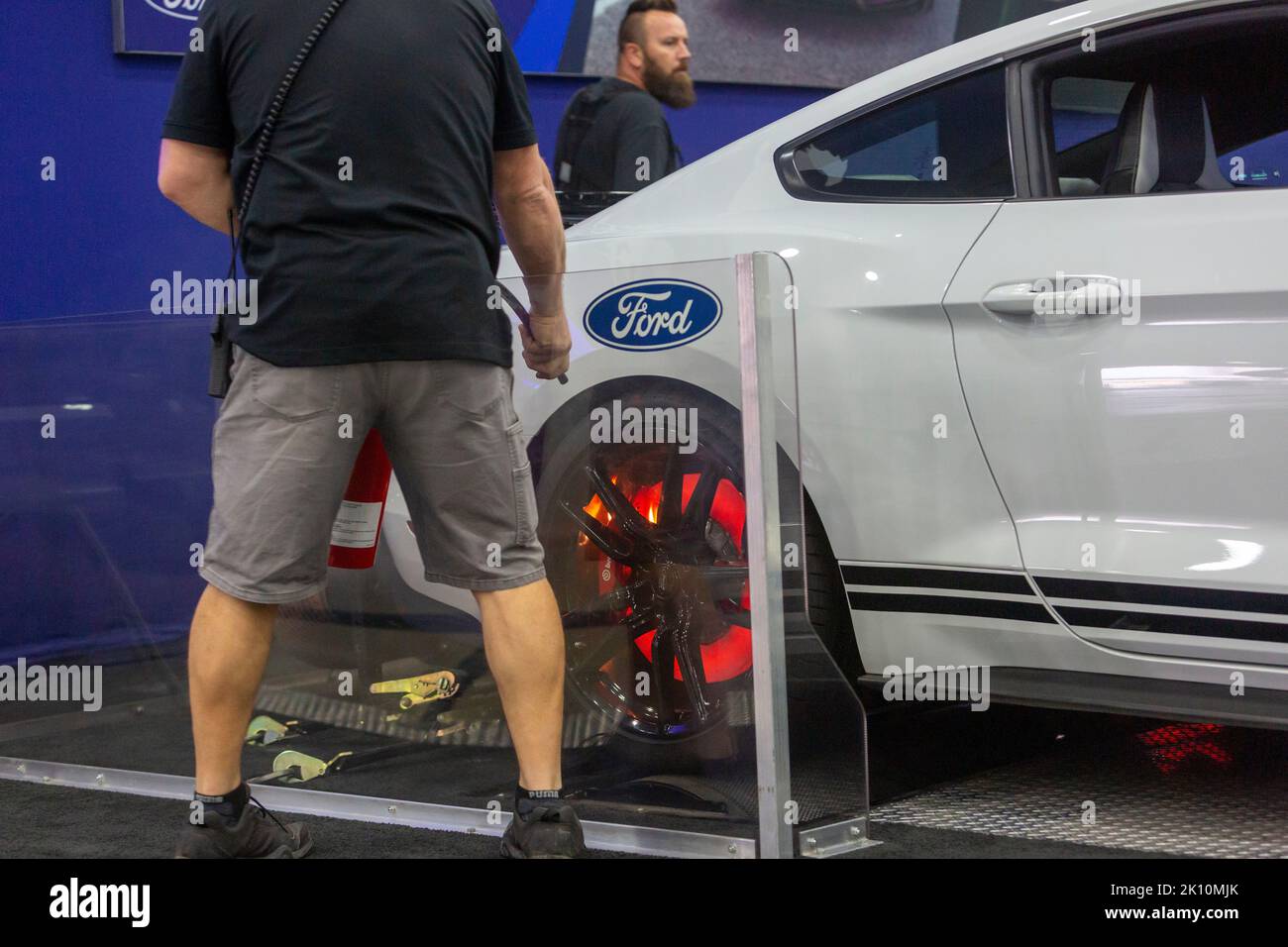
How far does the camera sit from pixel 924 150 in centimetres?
244

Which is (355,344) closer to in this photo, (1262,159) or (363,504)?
(363,504)

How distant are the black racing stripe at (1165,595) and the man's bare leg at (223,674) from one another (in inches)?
46.3

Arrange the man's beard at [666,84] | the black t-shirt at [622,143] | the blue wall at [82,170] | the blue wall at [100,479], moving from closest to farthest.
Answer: the blue wall at [100,479] < the black t-shirt at [622,143] < the man's beard at [666,84] < the blue wall at [82,170]

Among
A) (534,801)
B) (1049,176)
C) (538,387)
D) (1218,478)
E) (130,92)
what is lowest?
(534,801)

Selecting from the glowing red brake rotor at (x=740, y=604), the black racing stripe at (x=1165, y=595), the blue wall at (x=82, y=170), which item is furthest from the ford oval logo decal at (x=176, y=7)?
the black racing stripe at (x=1165, y=595)

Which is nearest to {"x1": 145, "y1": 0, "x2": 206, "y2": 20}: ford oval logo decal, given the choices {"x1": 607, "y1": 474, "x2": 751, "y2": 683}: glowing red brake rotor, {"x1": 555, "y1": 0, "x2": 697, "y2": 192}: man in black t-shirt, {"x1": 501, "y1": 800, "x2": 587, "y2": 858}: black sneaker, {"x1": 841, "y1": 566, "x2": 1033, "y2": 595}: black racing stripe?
{"x1": 555, "y1": 0, "x2": 697, "y2": 192}: man in black t-shirt

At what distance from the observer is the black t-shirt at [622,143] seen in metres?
3.41

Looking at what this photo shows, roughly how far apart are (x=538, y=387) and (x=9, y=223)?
2.57 meters

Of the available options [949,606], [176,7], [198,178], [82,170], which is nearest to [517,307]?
[198,178]

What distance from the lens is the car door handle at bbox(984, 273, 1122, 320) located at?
7.04 feet

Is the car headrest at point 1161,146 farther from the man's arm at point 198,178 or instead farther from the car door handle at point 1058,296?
the man's arm at point 198,178

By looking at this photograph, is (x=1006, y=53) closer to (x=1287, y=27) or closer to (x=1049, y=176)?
(x=1049, y=176)
